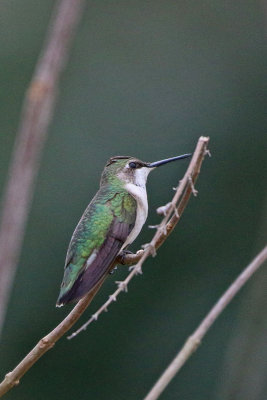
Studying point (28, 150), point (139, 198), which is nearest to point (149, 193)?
point (139, 198)

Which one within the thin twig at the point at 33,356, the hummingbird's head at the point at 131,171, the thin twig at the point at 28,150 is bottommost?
the thin twig at the point at 33,356

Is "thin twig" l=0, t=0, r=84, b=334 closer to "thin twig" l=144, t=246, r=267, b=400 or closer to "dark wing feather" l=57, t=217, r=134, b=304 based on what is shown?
"thin twig" l=144, t=246, r=267, b=400

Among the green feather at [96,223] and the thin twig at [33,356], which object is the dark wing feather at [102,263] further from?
the thin twig at [33,356]

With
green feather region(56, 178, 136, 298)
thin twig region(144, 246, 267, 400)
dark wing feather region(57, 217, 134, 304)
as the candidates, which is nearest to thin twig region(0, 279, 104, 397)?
dark wing feather region(57, 217, 134, 304)

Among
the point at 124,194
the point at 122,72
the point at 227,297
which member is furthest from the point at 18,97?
the point at 227,297

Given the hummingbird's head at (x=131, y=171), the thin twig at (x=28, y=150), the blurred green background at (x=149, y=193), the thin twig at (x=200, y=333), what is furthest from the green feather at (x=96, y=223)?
the blurred green background at (x=149, y=193)
